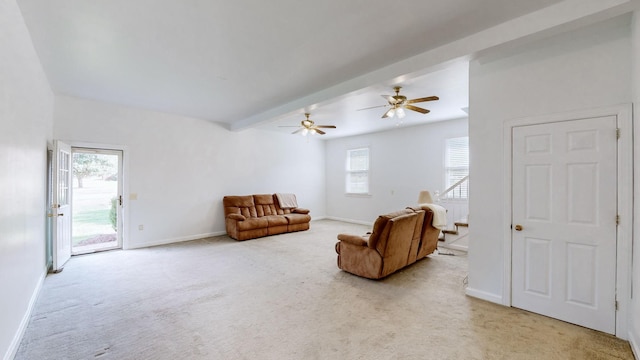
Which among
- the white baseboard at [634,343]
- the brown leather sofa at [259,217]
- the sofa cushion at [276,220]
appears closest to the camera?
the white baseboard at [634,343]

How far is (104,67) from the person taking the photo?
11.3 ft

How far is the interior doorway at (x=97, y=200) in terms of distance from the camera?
5344 mm

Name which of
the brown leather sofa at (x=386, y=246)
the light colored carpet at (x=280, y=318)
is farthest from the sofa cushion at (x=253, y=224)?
the brown leather sofa at (x=386, y=246)

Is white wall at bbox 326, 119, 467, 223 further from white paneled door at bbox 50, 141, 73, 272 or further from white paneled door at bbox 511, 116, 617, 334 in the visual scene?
white paneled door at bbox 50, 141, 73, 272

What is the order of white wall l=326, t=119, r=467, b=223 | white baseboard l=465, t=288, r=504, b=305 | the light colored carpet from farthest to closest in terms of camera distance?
1. white wall l=326, t=119, r=467, b=223
2. white baseboard l=465, t=288, r=504, b=305
3. the light colored carpet

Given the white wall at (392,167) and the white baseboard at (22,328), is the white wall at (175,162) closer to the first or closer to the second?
the white wall at (392,167)

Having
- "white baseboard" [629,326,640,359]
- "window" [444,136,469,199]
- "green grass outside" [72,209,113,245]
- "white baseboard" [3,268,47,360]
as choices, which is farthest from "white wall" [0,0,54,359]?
"window" [444,136,469,199]

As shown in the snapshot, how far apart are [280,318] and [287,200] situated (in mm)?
5031

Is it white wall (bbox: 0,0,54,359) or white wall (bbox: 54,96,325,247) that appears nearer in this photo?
white wall (bbox: 0,0,54,359)

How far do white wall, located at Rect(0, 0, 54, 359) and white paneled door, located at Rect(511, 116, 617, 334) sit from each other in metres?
4.39

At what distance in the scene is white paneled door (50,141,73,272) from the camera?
395cm

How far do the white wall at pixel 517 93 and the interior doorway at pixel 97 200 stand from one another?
20.1 ft

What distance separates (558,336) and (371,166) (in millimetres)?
5916

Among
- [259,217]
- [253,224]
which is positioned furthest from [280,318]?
[259,217]
